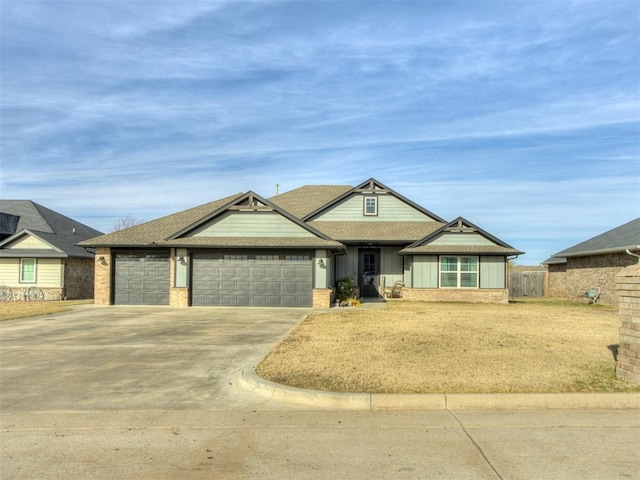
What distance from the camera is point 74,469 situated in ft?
15.1

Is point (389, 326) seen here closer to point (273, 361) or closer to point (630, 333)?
point (273, 361)

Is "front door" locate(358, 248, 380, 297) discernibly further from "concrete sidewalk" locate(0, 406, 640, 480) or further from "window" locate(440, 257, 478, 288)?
"concrete sidewalk" locate(0, 406, 640, 480)

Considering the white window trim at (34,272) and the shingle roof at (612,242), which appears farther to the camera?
the white window trim at (34,272)

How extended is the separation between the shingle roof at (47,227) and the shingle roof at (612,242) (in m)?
28.5

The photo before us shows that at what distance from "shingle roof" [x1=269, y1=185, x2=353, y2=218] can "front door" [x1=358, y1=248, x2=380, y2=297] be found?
4457 millimetres

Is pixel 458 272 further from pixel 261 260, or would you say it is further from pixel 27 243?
pixel 27 243

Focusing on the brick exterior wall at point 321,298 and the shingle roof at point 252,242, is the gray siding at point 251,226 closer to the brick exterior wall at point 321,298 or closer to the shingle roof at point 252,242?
the shingle roof at point 252,242

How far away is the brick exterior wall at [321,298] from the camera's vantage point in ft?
70.4

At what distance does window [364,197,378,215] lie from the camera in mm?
28547

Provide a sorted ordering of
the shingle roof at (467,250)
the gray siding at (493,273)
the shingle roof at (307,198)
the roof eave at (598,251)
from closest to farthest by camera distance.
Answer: the roof eave at (598,251)
the shingle roof at (467,250)
the gray siding at (493,273)
the shingle roof at (307,198)

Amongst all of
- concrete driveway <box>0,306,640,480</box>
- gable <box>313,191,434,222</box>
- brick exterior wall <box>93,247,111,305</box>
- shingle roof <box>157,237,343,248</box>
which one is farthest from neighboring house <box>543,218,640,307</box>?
brick exterior wall <box>93,247,111,305</box>

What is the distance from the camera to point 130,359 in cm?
973

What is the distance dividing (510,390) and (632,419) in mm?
1422

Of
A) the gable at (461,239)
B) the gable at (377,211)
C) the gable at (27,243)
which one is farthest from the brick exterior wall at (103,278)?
the gable at (461,239)
